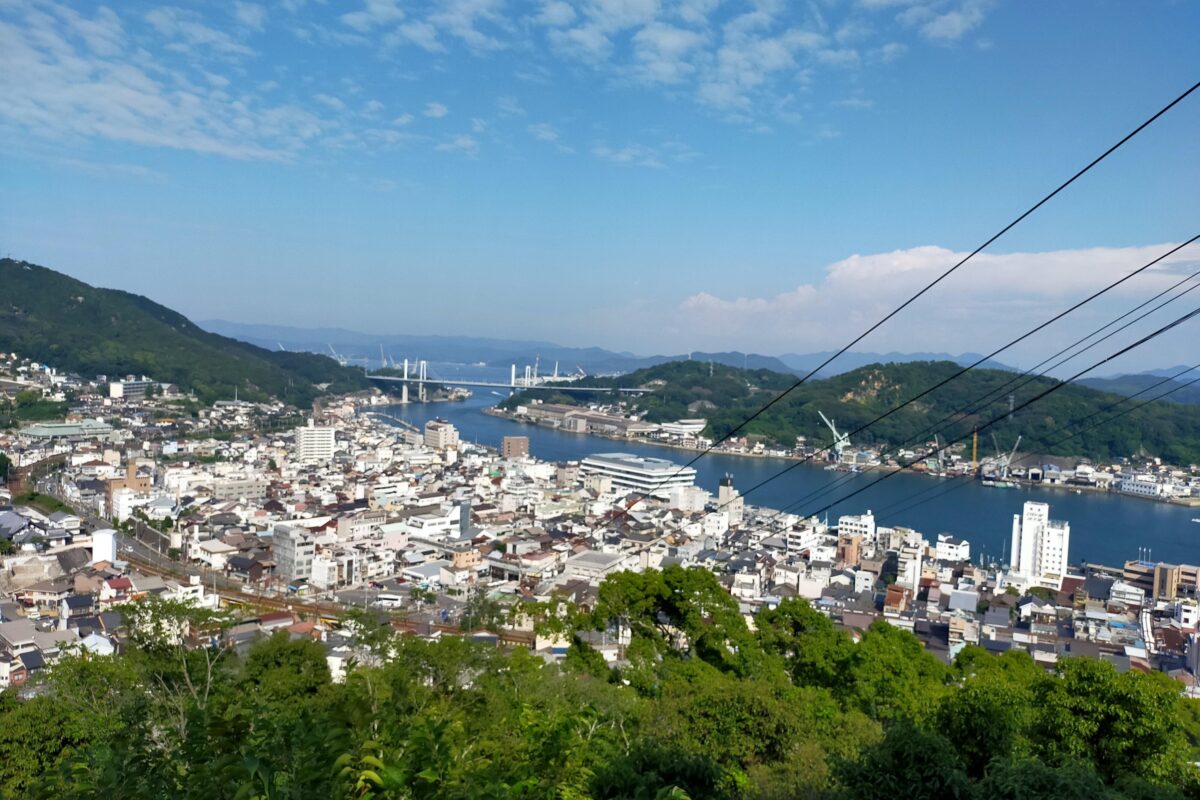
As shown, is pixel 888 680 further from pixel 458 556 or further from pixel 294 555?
pixel 294 555

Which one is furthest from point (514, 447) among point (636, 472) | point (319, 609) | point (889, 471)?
point (319, 609)

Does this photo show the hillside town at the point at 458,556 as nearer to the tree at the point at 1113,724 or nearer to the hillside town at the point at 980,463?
the tree at the point at 1113,724

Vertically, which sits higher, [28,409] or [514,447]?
[28,409]

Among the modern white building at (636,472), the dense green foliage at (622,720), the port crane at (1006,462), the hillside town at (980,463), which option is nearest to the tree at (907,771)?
the dense green foliage at (622,720)

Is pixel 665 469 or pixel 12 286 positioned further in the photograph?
pixel 12 286

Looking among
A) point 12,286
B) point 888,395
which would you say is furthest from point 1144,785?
point 12,286

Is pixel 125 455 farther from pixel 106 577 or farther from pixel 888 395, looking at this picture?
pixel 888 395
